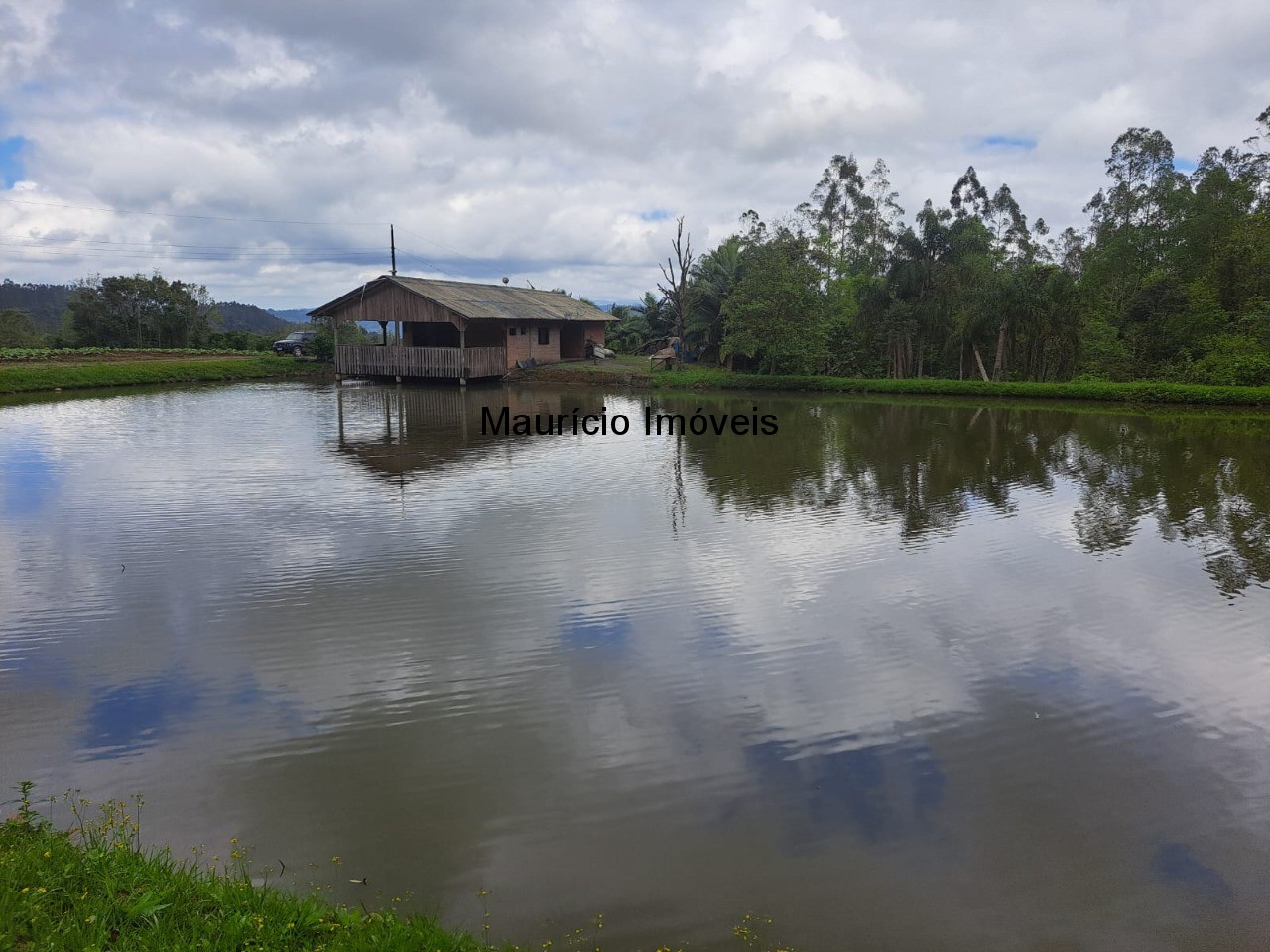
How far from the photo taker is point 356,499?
1261 cm

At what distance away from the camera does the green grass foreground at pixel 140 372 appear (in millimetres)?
28906

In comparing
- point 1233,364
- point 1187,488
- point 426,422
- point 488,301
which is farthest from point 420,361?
point 1233,364

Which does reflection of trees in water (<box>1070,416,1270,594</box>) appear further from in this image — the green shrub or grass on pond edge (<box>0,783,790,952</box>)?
grass on pond edge (<box>0,783,790,952</box>)

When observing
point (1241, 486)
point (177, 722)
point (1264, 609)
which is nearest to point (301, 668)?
point (177, 722)

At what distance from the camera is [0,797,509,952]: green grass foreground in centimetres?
341

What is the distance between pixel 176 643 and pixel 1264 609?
34.6 ft

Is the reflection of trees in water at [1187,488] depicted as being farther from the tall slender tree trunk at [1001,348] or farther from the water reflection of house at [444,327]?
the water reflection of house at [444,327]

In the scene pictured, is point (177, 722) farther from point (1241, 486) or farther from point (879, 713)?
point (1241, 486)

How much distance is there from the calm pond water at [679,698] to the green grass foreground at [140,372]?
19.1 meters

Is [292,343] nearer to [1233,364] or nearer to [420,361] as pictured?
[420,361]

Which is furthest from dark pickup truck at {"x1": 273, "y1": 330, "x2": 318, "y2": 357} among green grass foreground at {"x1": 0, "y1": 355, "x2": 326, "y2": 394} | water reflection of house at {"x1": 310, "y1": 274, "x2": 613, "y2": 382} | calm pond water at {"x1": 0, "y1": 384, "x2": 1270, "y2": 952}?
calm pond water at {"x1": 0, "y1": 384, "x2": 1270, "y2": 952}

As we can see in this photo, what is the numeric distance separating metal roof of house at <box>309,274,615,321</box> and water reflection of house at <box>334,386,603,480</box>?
10.3 ft

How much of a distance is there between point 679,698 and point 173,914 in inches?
144

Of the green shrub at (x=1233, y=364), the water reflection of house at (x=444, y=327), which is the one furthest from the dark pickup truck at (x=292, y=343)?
the green shrub at (x=1233, y=364)
